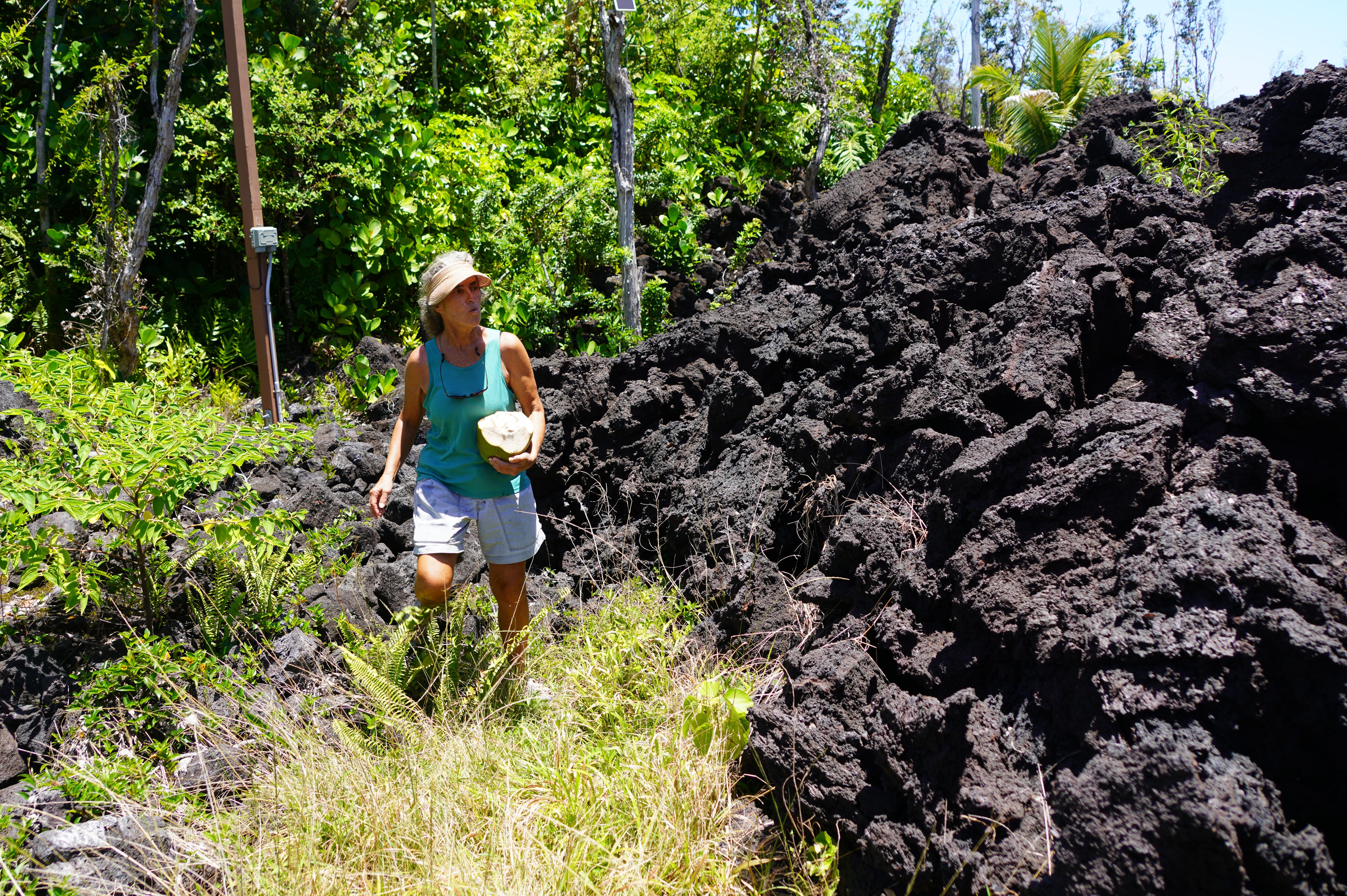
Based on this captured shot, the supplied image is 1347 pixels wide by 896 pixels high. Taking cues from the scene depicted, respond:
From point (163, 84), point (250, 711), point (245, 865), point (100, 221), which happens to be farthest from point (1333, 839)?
point (163, 84)

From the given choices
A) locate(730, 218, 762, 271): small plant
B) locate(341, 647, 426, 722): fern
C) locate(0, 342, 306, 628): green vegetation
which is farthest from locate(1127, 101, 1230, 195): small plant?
locate(0, 342, 306, 628): green vegetation

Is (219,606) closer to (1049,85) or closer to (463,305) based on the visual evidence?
(463,305)

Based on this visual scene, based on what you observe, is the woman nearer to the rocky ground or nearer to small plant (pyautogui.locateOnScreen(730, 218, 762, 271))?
the rocky ground

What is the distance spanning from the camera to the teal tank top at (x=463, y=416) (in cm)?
359

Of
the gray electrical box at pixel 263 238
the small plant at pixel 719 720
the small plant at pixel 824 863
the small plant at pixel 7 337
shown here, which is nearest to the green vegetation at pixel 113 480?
the small plant at pixel 7 337

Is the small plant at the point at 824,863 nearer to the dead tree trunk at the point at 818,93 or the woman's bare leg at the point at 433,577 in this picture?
the woman's bare leg at the point at 433,577

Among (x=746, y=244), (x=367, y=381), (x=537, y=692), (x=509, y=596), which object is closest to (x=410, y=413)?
(x=509, y=596)

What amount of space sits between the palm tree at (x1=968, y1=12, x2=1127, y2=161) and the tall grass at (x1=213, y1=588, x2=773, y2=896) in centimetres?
901

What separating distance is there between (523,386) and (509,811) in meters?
1.76

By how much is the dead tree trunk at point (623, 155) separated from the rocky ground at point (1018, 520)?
920mm

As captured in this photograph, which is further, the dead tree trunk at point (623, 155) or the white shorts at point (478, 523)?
the dead tree trunk at point (623, 155)

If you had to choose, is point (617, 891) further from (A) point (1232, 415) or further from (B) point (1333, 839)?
(A) point (1232, 415)

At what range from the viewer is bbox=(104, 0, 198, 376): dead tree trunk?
564 centimetres

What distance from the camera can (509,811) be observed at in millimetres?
2686
